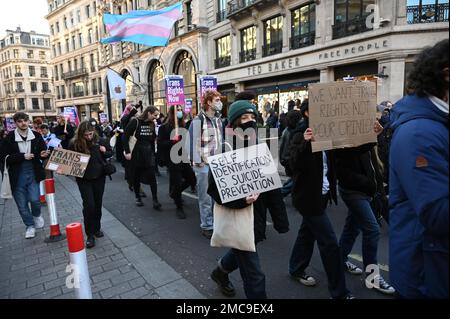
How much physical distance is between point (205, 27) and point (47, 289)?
78.9 ft

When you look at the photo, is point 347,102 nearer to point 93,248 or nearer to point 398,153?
point 398,153

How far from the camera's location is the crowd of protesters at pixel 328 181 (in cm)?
143

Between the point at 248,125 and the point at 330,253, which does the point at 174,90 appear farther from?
the point at 330,253

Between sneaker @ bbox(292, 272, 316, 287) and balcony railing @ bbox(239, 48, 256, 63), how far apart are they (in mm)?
19555

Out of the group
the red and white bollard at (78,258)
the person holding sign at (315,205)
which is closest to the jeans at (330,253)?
the person holding sign at (315,205)

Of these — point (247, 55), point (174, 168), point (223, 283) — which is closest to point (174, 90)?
point (174, 168)

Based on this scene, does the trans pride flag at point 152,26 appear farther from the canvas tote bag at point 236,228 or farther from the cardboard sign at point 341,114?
the canvas tote bag at point 236,228

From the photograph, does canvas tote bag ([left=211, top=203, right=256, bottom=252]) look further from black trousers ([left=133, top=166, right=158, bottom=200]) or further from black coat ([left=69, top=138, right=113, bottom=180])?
black trousers ([left=133, top=166, right=158, bottom=200])

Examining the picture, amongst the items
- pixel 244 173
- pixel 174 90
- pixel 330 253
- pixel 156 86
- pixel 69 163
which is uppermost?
pixel 156 86

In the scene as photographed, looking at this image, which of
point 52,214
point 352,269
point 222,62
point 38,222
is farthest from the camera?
point 222,62

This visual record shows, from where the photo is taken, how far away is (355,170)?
294 cm

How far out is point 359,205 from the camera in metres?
2.96

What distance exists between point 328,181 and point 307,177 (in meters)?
0.59

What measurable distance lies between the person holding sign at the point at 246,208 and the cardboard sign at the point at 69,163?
2.51 m
